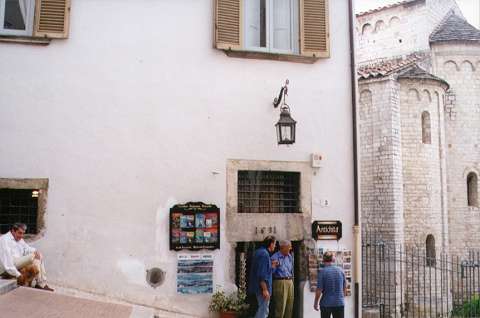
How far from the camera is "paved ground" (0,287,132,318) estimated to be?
5.57 metres

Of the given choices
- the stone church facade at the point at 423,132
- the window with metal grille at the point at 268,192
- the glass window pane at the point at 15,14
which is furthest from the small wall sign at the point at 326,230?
the stone church facade at the point at 423,132

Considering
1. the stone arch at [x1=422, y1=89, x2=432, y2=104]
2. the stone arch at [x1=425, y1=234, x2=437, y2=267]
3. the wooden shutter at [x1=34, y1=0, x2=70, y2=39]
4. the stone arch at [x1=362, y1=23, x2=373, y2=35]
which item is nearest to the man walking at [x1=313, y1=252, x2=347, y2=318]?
the wooden shutter at [x1=34, y1=0, x2=70, y2=39]

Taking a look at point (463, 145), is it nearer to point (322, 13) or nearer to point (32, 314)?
point (322, 13)

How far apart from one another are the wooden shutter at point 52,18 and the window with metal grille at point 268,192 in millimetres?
3651

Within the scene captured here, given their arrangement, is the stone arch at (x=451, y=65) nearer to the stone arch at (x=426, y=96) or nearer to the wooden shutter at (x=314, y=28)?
the stone arch at (x=426, y=96)

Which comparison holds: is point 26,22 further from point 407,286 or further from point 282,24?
point 407,286

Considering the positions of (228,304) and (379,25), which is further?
(379,25)

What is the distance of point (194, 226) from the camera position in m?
7.82

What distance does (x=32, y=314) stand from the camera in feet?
18.1

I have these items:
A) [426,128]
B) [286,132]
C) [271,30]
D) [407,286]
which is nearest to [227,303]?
[286,132]

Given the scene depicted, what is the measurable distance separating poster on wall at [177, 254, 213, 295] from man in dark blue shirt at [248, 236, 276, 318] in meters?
0.82

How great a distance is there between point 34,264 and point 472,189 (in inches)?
616

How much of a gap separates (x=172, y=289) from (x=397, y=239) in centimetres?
915

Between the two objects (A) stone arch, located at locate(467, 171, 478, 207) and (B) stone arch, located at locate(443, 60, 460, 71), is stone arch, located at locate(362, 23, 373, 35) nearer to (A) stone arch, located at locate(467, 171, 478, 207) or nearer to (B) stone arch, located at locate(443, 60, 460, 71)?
(B) stone arch, located at locate(443, 60, 460, 71)
